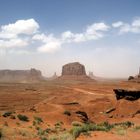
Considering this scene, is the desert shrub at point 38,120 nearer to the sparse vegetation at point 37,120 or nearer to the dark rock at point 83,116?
the sparse vegetation at point 37,120

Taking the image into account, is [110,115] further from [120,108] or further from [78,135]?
[78,135]

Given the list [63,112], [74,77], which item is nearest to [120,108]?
[63,112]

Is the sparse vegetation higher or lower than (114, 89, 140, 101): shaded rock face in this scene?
lower

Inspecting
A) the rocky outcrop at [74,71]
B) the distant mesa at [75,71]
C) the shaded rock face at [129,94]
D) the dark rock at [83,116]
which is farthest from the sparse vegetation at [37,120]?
the distant mesa at [75,71]

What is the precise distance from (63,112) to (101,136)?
11.3 meters

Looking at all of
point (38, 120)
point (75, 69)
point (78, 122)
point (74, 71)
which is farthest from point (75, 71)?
point (38, 120)

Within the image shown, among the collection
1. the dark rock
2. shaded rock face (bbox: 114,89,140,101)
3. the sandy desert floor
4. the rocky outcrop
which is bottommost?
the dark rock

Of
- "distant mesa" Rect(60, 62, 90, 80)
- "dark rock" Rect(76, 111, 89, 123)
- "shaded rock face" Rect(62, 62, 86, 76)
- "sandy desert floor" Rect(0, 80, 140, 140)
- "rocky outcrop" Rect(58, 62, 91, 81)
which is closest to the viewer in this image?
"sandy desert floor" Rect(0, 80, 140, 140)

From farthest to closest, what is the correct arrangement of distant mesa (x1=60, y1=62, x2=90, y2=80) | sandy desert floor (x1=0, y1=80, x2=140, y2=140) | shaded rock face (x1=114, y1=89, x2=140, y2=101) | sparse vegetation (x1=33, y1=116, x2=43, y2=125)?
distant mesa (x1=60, y1=62, x2=90, y2=80) < shaded rock face (x1=114, y1=89, x2=140, y2=101) < sparse vegetation (x1=33, y1=116, x2=43, y2=125) < sandy desert floor (x1=0, y1=80, x2=140, y2=140)

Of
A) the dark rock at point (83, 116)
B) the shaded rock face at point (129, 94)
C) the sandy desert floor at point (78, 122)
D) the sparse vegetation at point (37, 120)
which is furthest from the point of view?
the shaded rock face at point (129, 94)

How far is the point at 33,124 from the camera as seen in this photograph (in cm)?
2130

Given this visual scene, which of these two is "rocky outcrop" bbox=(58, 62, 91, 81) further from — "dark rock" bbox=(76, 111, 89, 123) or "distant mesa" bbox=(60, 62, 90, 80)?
"dark rock" bbox=(76, 111, 89, 123)

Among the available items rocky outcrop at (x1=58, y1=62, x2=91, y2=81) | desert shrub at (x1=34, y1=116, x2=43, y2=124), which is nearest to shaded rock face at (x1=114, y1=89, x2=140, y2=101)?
desert shrub at (x1=34, y1=116, x2=43, y2=124)

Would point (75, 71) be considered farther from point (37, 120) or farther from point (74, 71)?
point (37, 120)
